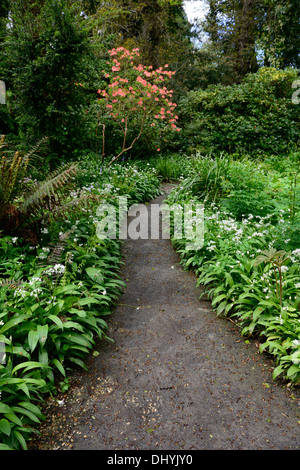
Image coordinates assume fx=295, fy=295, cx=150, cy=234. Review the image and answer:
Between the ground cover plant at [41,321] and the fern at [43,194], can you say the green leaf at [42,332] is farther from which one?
the fern at [43,194]

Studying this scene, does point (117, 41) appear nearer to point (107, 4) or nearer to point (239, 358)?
point (107, 4)

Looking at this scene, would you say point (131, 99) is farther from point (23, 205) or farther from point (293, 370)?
point (293, 370)

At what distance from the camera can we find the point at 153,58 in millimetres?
13195

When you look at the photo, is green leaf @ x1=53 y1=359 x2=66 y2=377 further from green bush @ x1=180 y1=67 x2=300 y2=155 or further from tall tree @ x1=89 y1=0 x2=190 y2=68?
tall tree @ x1=89 y1=0 x2=190 y2=68

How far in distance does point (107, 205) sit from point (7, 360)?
3.27 meters

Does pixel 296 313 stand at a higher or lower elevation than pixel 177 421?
higher

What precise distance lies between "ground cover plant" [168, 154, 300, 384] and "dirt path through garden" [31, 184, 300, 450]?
0.19 m

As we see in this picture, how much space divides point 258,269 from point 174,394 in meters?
1.67

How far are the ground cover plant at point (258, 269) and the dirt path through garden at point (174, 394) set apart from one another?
190 millimetres

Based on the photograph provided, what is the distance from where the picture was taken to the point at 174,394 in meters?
2.23

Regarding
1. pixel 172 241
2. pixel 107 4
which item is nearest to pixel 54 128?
pixel 172 241

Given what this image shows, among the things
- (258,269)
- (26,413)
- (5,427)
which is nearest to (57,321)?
Answer: (26,413)

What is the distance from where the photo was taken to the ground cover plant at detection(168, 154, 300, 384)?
8.11 feet

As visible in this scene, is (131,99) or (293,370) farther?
(131,99)
